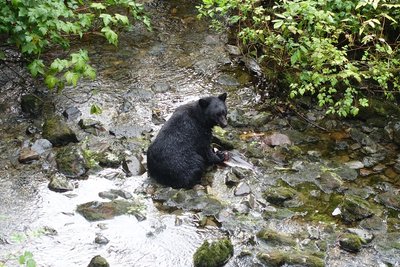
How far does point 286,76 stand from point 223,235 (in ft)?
13.2

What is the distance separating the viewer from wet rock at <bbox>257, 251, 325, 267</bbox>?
6129 millimetres

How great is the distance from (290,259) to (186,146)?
2.53m

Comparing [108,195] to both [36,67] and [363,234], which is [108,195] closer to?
[36,67]

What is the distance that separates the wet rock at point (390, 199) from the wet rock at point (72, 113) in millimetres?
5510

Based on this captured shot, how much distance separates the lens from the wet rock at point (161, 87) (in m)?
10.3

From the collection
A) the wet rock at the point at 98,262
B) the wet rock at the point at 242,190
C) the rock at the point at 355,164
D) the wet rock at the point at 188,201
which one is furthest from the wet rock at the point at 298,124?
the wet rock at the point at 98,262

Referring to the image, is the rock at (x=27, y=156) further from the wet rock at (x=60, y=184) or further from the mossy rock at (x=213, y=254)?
the mossy rock at (x=213, y=254)

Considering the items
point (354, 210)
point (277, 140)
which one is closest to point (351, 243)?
point (354, 210)

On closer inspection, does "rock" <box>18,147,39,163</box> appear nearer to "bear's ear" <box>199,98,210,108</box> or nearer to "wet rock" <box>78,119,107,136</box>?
"wet rock" <box>78,119,107,136</box>

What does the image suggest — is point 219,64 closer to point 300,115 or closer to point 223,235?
point 300,115

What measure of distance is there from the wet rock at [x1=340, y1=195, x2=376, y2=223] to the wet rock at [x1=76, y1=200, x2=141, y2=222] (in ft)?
9.64

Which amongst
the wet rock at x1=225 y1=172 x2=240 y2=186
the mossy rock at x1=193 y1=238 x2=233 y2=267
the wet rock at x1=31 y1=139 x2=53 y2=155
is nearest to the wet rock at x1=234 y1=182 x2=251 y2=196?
the wet rock at x1=225 y1=172 x2=240 y2=186

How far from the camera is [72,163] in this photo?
790 cm

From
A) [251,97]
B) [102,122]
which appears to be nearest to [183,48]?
[251,97]
